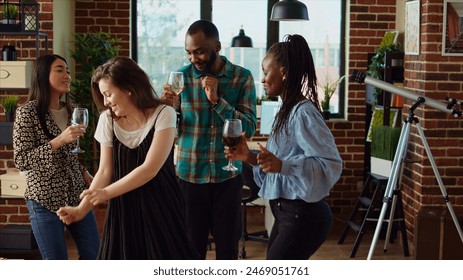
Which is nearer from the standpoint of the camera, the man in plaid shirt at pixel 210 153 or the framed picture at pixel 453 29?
the man in plaid shirt at pixel 210 153

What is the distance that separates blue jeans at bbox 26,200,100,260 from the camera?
2949 millimetres

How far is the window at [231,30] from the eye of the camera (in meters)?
6.16

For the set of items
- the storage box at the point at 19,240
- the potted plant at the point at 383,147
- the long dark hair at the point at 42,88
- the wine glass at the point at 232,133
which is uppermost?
the long dark hair at the point at 42,88

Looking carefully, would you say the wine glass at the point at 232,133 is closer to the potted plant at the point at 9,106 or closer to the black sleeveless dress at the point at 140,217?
the black sleeveless dress at the point at 140,217

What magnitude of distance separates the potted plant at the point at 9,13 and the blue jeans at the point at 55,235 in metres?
2.00

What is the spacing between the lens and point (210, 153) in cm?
290

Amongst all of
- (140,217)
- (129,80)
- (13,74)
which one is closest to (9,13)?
(13,74)

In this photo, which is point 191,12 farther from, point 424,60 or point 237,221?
point 237,221

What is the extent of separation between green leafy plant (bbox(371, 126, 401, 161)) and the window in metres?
1.13

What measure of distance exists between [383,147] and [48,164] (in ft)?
8.75

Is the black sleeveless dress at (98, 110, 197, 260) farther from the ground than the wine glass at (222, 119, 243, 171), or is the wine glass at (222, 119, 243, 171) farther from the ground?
the wine glass at (222, 119, 243, 171)

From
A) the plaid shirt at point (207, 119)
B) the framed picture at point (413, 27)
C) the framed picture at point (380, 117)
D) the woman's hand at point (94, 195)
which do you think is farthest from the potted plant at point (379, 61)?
the woman's hand at point (94, 195)

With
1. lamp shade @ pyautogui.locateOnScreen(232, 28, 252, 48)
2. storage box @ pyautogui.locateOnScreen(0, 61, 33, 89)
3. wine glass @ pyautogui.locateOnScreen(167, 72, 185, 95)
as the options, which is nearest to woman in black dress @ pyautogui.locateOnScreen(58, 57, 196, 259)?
wine glass @ pyautogui.locateOnScreen(167, 72, 185, 95)

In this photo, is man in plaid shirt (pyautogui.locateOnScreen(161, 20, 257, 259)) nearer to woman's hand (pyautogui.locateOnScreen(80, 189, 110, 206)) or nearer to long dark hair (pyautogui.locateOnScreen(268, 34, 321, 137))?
long dark hair (pyautogui.locateOnScreen(268, 34, 321, 137))
